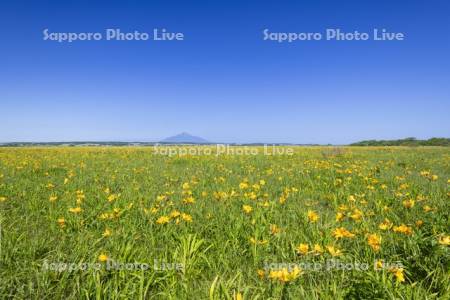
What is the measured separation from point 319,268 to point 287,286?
0.39 metres

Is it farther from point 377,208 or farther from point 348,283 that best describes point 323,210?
point 348,283

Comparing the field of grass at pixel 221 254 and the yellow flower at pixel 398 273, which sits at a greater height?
the yellow flower at pixel 398 273

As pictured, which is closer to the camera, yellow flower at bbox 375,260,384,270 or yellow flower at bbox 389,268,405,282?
yellow flower at bbox 389,268,405,282

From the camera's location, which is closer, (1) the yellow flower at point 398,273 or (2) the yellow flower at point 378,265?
(1) the yellow flower at point 398,273

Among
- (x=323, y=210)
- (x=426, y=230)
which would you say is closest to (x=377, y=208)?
(x=323, y=210)

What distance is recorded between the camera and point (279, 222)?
3756 millimetres

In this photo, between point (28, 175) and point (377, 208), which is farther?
point (28, 175)

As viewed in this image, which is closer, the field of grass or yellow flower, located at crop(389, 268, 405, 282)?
yellow flower, located at crop(389, 268, 405, 282)

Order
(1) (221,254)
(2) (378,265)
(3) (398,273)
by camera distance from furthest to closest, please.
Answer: (1) (221,254), (2) (378,265), (3) (398,273)

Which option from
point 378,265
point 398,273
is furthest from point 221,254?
point 398,273

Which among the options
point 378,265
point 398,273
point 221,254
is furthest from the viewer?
point 221,254

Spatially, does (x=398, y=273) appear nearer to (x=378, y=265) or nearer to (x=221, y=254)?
(x=378, y=265)

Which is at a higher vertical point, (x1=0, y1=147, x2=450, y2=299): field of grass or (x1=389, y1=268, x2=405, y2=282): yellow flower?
(x1=389, y1=268, x2=405, y2=282): yellow flower

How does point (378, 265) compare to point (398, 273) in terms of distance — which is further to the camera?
point (378, 265)
